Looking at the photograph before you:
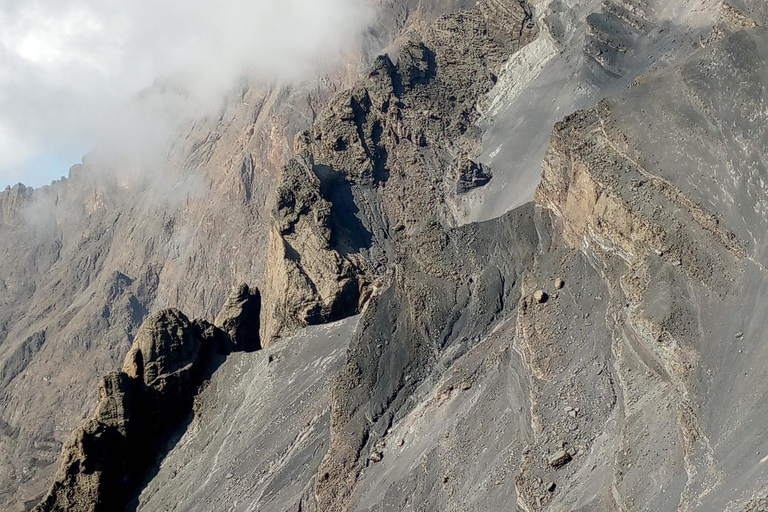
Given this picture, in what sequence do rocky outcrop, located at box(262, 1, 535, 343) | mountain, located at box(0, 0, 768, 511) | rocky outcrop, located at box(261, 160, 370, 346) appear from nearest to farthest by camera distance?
mountain, located at box(0, 0, 768, 511) → rocky outcrop, located at box(261, 160, 370, 346) → rocky outcrop, located at box(262, 1, 535, 343)

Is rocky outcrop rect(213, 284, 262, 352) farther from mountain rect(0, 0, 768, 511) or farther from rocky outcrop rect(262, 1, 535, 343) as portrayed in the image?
rocky outcrop rect(262, 1, 535, 343)

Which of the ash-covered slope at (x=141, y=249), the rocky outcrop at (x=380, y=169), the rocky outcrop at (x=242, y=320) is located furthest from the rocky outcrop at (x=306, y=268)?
the ash-covered slope at (x=141, y=249)

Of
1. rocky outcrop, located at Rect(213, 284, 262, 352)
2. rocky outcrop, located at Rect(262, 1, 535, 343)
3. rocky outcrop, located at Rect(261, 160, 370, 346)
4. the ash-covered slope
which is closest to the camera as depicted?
rocky outcrop, located at Rect(261, 160, 370, 346)

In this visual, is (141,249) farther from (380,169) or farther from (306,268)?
(306,268)

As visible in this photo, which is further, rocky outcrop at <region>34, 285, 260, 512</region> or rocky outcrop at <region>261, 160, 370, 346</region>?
rocky outcrop at <region>261, 160, 370, 346</region>

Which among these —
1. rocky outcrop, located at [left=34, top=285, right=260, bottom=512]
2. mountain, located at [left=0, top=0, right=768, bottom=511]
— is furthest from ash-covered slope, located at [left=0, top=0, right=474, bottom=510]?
rocky outcrop, located at [left=34, top=285, right=260, bottom=512]

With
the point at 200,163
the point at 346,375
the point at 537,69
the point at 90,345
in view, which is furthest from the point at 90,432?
the point at 200,163

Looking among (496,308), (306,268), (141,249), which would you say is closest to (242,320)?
(306,268)

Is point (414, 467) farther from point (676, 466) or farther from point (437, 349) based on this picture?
point (676, 466)
